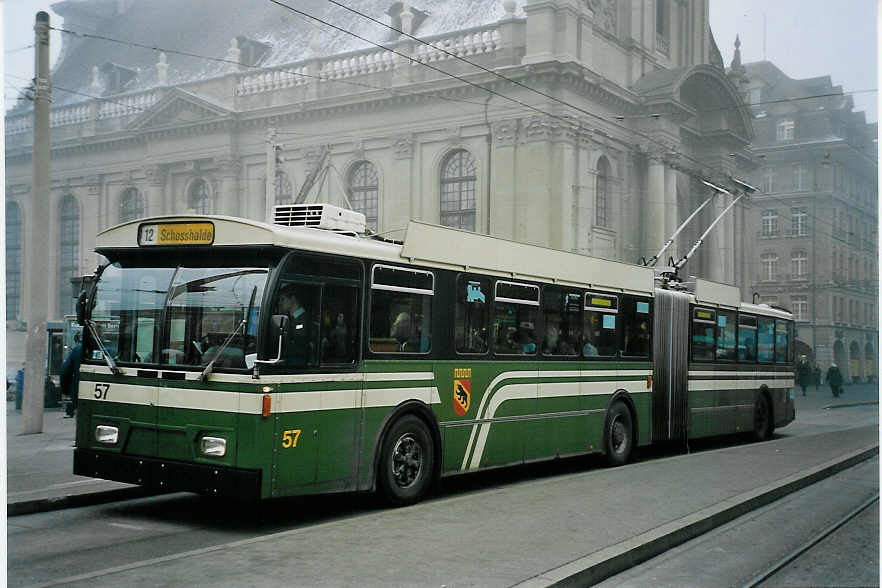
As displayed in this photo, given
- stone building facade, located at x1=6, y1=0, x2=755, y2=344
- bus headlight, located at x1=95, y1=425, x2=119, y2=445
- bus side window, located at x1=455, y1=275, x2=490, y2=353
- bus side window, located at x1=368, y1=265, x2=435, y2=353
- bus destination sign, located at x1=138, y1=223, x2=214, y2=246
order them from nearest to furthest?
bus destination sign, located at x1=138, y1=223, x2=214, y2=246 → bus headlight, located at x1=95, y1=425, x2=119, y2=445 → bus side window, located at x1=368, y1=265, x2=435, y2=353 → bus side window, located at x1=455, y1=275, x2=490, y2=353 → stone building facade, located at x1=6, y1=0, x2=755, y2=344

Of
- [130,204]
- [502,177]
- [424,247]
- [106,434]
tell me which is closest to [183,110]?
[130,204]

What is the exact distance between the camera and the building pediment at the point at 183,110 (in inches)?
1048

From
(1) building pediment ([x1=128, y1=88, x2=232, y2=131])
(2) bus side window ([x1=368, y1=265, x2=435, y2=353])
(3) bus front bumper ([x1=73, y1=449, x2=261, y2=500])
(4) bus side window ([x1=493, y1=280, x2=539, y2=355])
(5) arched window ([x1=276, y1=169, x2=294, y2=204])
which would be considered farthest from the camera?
(5) arched window ([x1=276, y1=169, x2=294, y2=204])

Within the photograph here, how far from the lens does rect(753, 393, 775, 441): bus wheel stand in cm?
1938

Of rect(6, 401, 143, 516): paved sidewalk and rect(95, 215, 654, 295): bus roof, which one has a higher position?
rect(95, 215, 654, 295): bus roof

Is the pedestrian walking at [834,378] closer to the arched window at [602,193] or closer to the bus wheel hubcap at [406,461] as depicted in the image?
the arched window at [602,193]

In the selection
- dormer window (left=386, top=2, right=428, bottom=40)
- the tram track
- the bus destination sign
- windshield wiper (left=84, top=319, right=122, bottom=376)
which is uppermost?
dormer window (left=386, top=2, right=428, bottom=40)

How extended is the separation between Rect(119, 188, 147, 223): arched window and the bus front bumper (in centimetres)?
1917

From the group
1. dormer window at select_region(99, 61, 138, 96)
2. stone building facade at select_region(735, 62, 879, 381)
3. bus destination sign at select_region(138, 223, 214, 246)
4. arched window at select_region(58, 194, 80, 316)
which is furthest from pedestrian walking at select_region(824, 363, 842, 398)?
arched window at select_region(58, 194, 80, 316)

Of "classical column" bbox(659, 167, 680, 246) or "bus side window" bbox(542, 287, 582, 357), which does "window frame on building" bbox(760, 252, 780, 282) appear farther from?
"bus side window" bbox(542, 287, 582, 357)

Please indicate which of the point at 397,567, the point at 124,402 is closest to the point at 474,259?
the point at 124,402

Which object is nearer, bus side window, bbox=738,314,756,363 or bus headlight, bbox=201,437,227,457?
bus headlight, bbox=201,437,227,457

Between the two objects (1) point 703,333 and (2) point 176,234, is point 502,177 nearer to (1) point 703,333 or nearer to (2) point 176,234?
(1) point 703,333

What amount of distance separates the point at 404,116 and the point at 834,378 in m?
13.5
